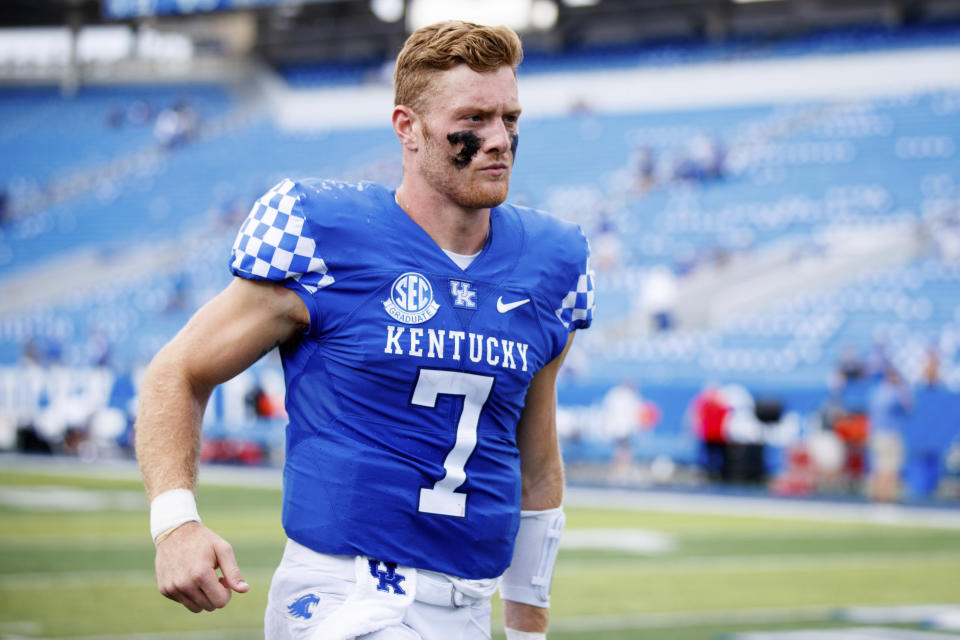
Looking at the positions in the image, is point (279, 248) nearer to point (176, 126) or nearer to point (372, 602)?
point (372, 602)

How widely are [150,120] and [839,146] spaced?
58.2ft

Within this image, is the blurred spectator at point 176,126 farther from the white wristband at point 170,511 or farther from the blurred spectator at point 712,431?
the white wristband at point 170,511

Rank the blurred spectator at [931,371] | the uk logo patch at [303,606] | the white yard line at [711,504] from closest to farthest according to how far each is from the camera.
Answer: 1. the uk logo patch at [303,606]
2. the white yard line at [711,504]
3. the blurred spectator at [931,371]

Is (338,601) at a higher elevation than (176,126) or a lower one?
lower

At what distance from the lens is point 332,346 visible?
2553 millimetres

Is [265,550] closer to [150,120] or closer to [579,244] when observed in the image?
[579,244]

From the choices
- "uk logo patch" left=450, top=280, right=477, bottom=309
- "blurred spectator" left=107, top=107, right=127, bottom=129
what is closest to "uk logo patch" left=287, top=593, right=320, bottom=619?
"uk logo patch" left=450, top=280, right=477, bottom=309

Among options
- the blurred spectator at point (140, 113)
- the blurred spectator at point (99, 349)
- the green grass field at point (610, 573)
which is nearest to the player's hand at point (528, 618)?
the green grass field at point (610, 573)

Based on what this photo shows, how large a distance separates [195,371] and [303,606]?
0.51 meters

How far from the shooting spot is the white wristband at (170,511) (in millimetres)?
2305

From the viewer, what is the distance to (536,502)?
115 inches

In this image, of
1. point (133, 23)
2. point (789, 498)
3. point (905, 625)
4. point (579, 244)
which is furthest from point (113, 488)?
point (133, 23)

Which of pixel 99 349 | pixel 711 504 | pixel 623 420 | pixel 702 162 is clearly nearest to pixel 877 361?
pixel 623 420

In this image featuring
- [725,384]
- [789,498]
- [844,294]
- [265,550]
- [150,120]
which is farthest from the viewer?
[150,120]
